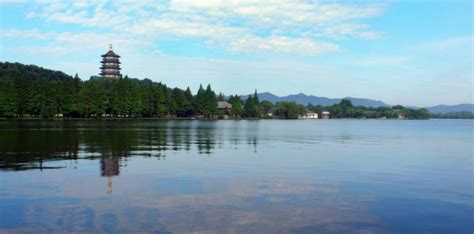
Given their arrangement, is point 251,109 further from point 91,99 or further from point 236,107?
point 91,99

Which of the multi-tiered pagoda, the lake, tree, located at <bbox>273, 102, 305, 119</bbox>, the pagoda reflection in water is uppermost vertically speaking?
the multi-tiered pagoda

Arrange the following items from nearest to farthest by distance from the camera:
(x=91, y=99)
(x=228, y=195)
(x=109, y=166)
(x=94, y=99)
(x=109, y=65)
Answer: (x=228, y=195) → (x=109, y=166) → (x=91, y=99) → (x=94, y=99) → (x=109, y=65)

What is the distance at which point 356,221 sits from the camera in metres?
11.0

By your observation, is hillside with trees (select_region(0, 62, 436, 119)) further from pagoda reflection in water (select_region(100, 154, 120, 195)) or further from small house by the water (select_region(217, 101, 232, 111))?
pagoda reflection in water (select_region(100, 154, 120, 195))

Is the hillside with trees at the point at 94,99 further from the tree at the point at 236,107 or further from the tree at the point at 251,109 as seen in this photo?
the tree at the point at 251,109

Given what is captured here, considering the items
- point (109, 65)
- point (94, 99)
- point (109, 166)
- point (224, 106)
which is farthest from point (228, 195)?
point (109, 65)

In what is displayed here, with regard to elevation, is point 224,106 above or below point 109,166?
above

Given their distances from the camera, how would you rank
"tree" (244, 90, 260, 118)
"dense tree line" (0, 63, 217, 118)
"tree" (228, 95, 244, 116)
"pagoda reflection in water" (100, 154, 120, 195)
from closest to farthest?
1. "pagoda reflection in water" (100, 154, 120, 195)
2. "dense tree line" (0, 63, 217, 118)
3. "tree" (244, 90, 260, 118)
4. "tree" (228, 95, 244, 116)

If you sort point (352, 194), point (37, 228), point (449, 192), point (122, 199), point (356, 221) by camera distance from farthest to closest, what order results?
point (449, 192) → point (352, 194) → point (122, 199) → point (356, 221) → point (37, 228)

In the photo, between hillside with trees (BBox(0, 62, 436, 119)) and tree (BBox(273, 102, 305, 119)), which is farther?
tree (BBox(273, 102, 305, 119))

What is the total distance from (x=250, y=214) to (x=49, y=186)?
7741 millimetres

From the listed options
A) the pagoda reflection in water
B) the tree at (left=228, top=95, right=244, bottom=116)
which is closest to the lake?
the pagoda reflection in water

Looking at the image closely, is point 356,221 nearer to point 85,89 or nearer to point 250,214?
point 250,214

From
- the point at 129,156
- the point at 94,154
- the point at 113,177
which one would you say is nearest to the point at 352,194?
the point at 113,177
